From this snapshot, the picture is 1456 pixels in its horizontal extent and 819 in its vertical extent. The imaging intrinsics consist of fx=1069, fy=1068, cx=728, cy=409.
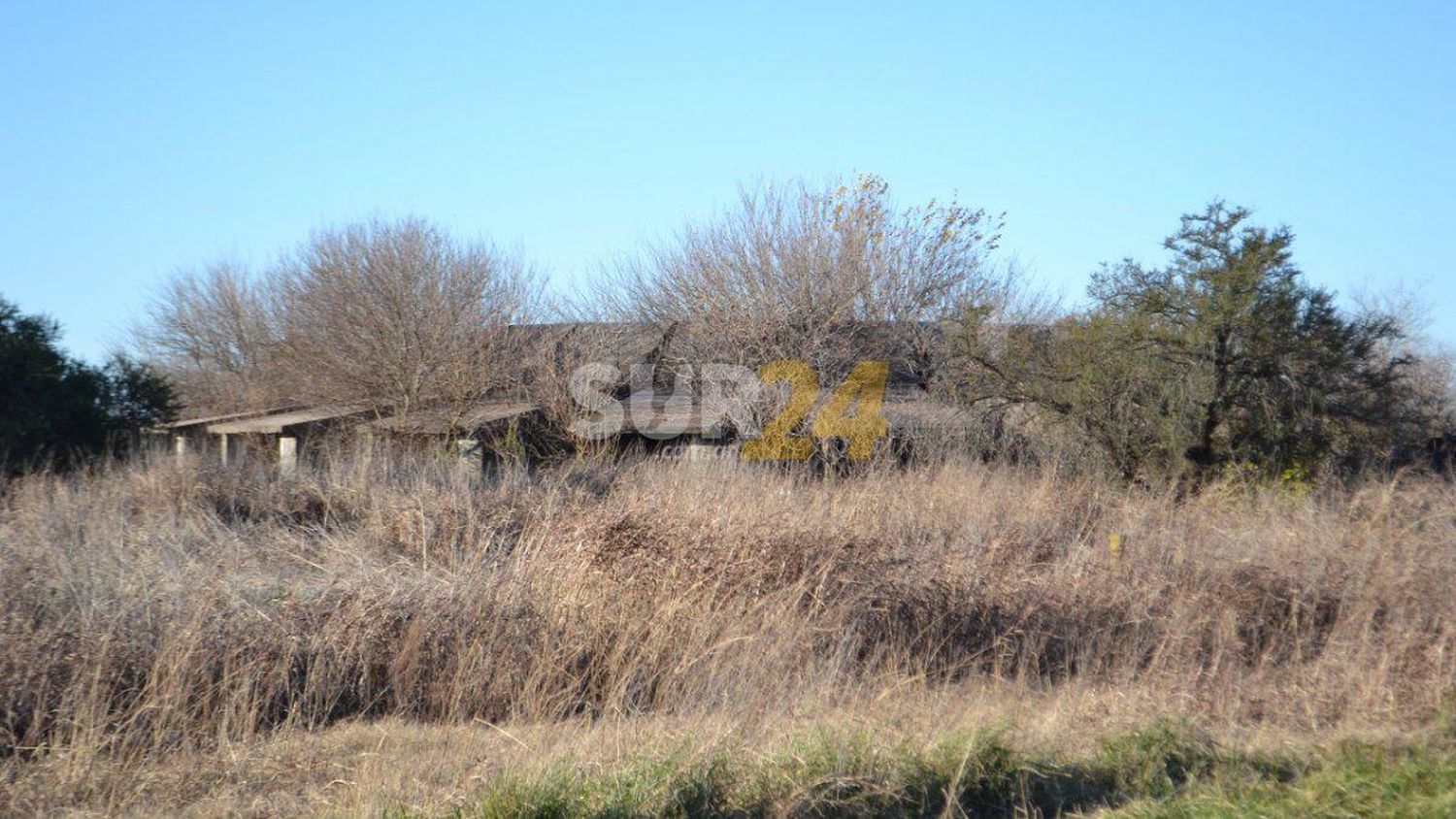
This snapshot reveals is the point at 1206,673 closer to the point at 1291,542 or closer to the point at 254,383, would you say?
the point at 1291,542

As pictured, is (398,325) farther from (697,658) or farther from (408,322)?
(697,658)

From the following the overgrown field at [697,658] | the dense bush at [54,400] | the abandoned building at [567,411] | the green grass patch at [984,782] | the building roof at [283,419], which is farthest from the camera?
the building roof at [283,419]

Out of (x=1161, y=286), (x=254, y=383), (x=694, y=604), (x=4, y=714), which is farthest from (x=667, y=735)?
(x=254, y=383)

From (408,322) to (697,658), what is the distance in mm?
18687

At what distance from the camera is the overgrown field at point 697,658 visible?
17.3 ft

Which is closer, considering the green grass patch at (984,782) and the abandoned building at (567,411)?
the green grass patch at (984,782)

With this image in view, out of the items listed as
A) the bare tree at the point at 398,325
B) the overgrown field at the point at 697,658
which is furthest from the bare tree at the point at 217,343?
the overgrown field at the point at 697,658

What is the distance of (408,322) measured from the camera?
79.1ft

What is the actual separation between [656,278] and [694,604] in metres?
16.8

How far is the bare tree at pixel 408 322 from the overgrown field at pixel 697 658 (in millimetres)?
12324

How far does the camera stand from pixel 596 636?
7367 millimetres

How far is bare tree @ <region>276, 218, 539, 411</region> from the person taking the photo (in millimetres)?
23719

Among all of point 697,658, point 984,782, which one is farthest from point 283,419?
point 984,782

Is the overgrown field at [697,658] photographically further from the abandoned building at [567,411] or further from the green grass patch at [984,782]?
the abandoned building at [567,411]
